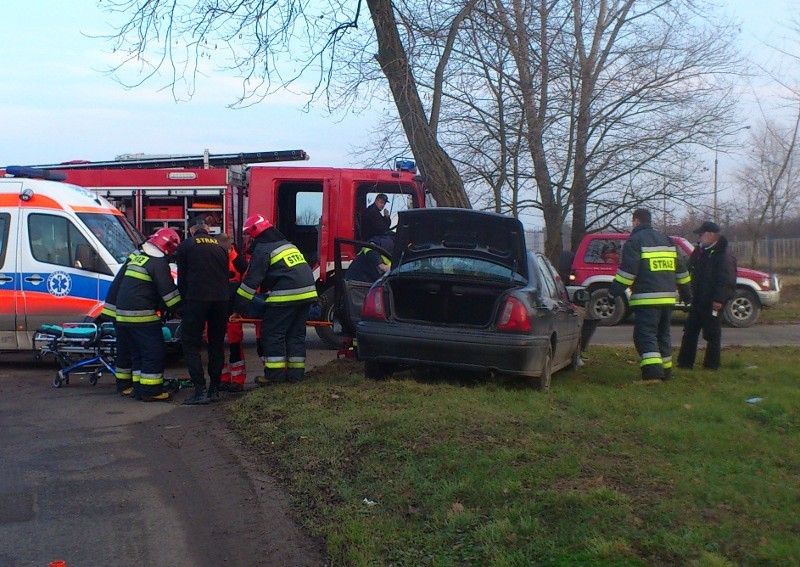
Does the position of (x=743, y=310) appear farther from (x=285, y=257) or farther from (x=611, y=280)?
(x=285, y=257)

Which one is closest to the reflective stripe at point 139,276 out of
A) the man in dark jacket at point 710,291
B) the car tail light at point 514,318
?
the car tail light at point 514,318

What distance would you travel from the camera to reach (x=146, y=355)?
8961 millimetres

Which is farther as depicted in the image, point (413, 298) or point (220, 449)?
point (413, 298)

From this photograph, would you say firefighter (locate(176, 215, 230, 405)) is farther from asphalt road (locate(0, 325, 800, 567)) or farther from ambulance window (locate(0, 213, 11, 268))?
ambulance window (locate(0, 213, 11, 268))

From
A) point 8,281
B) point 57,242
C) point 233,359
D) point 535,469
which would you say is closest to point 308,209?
point 57,242

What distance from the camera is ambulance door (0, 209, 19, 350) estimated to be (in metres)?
11.1

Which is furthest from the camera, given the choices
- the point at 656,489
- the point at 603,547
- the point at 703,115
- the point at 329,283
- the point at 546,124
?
the point at 703,115

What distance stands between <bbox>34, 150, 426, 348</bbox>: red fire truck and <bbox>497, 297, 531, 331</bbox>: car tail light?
17.5ft

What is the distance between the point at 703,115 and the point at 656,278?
968 centimetres

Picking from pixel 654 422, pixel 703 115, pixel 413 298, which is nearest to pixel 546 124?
pixel 703 115

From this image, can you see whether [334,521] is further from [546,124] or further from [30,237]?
[546,124]

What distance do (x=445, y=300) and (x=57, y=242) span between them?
18.8ft

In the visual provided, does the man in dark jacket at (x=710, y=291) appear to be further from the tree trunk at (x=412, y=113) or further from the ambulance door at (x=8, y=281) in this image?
the ambulance door at (x=8, y=281)

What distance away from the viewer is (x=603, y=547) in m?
4.15
